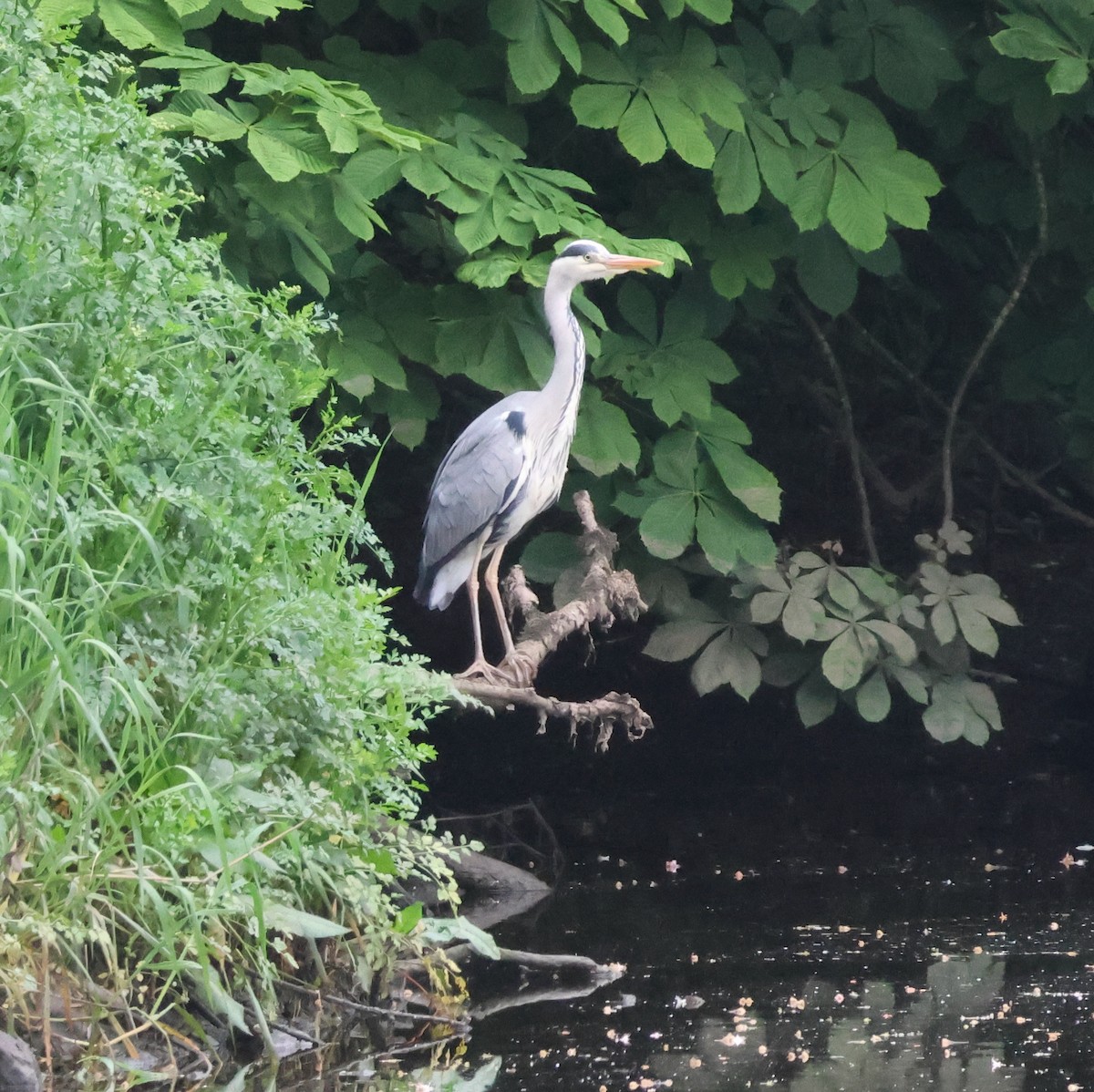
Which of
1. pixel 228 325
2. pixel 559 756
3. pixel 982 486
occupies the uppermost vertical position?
pixel 228 325

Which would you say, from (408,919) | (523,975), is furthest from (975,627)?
(408,919)

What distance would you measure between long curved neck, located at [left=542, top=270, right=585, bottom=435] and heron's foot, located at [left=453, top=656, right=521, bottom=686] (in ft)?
2.56

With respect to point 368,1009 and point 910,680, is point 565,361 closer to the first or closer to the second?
point 910,680

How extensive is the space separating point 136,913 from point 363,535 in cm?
100

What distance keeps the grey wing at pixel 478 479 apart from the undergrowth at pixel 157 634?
1247 millimetres

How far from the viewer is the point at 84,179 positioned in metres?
3.11

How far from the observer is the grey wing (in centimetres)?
479

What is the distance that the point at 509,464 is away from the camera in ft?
15.7

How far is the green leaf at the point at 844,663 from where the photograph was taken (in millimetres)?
4910

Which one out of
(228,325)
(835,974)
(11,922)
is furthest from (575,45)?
(11,922)

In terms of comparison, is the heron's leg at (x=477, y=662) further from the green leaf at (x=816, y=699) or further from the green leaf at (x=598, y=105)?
the green leaf at (x=598, y=105)

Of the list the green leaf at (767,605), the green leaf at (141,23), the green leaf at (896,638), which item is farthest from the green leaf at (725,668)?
the green leaf at (141,23)

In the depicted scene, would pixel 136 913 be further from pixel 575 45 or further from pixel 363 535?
pixel 575 45

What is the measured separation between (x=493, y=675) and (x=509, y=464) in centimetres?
80
